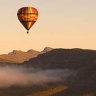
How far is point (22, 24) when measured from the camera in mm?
189125

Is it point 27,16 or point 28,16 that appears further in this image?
point 28,16

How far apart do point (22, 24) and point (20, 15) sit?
5.60 m

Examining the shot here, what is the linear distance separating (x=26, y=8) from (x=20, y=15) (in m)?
4.88

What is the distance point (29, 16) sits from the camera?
625 feet

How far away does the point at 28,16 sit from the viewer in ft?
625

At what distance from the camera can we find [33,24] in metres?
190

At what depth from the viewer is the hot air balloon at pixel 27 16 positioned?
18875cm

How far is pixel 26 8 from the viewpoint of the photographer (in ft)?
627

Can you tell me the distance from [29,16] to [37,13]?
464 cm

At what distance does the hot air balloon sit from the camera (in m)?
189

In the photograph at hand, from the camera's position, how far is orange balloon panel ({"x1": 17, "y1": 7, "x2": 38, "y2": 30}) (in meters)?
189

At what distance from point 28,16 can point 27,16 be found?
1.75 ft

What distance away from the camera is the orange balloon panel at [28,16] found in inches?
7431

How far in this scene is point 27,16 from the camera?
7490 inches
